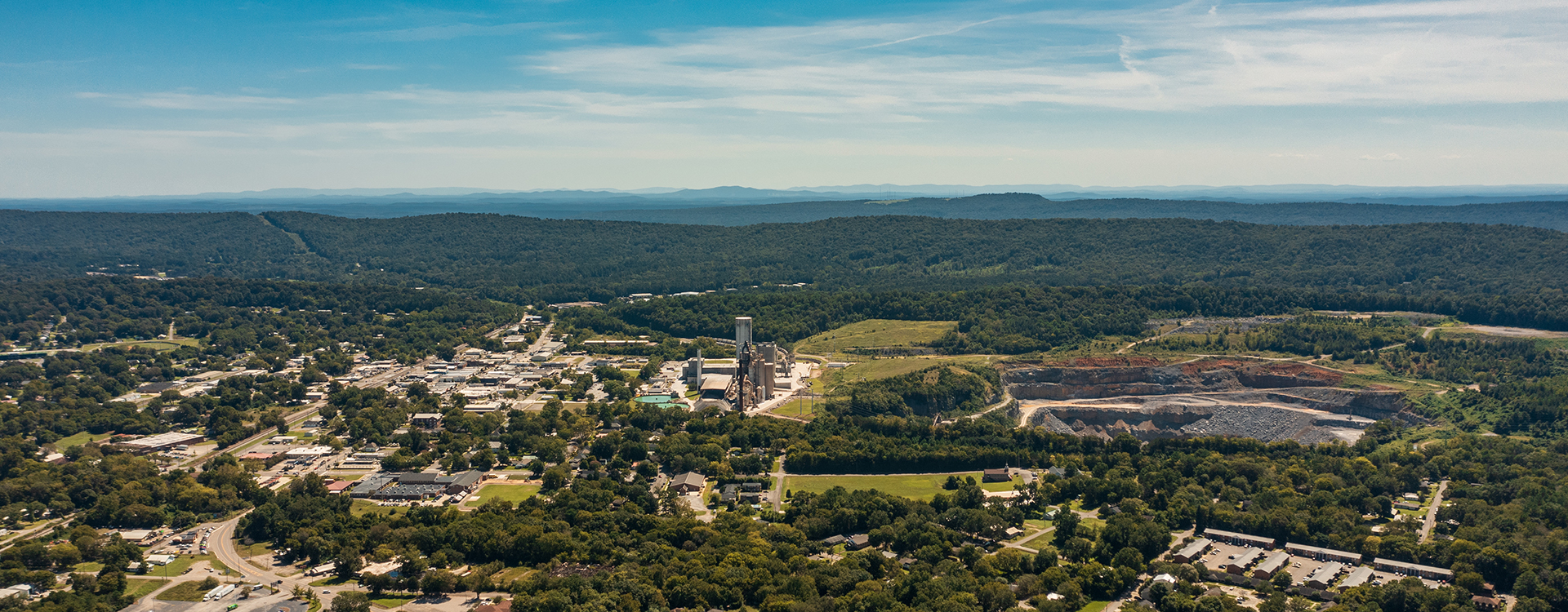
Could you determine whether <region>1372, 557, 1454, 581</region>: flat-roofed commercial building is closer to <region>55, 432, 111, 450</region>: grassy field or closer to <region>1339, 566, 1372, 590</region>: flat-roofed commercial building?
<region>1339, 566, 1372, 590</region>: flat-roofed commercial building

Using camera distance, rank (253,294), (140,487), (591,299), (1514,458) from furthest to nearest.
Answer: (591,299) < (253,294) < (1514,458) < (140,487)

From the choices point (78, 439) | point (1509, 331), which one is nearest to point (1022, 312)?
point (1509, 331)

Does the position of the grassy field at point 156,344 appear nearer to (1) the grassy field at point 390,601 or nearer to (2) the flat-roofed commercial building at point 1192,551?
(1) the grassy field at point 390,601

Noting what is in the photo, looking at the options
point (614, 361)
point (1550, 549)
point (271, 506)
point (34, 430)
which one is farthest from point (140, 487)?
point (1550, 549)

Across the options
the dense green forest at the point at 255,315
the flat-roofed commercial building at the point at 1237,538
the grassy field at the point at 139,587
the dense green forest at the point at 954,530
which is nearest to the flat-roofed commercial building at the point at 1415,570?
the dense green forest at the point at 954,530

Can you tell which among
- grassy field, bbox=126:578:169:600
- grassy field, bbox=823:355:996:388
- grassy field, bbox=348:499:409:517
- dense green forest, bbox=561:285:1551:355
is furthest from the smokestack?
grassy field, bbox=126:578:169:600

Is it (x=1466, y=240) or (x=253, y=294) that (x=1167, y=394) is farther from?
(x=253, y=294)
